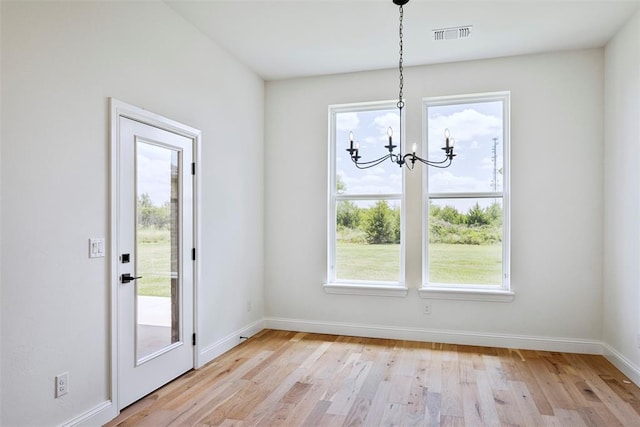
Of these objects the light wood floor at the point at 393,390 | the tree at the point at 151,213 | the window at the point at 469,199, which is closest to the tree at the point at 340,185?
the window at the point at 469,199

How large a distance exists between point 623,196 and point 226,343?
A: 3.89 meters

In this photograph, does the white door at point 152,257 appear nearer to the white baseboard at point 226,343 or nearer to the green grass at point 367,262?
the white baseboard at point 226,343

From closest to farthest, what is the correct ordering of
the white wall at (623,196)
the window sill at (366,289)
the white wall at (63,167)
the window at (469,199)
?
the white wall at (63,167) < the white wall at (623,196) < the window at (469,199) < the window sill at (366,289)

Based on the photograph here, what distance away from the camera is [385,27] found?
3674mm

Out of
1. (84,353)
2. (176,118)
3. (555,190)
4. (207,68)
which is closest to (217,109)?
(207,68)

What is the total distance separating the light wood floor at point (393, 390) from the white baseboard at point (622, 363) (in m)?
0.06

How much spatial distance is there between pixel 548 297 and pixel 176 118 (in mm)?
3918

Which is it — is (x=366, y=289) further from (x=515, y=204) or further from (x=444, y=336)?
(x=515, y=204)

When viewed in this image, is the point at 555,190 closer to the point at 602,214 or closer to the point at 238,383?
the point at 602,214

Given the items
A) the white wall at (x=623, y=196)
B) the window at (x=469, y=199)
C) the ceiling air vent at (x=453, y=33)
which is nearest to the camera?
the white wall at (x=623, y=196)

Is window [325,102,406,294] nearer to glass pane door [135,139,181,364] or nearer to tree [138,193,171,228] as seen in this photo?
glass pane door [135,139,181,364]

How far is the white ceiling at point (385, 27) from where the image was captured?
3299 millimetres

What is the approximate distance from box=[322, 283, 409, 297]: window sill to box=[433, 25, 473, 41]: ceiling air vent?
100 inches

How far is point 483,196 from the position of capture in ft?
14.7
